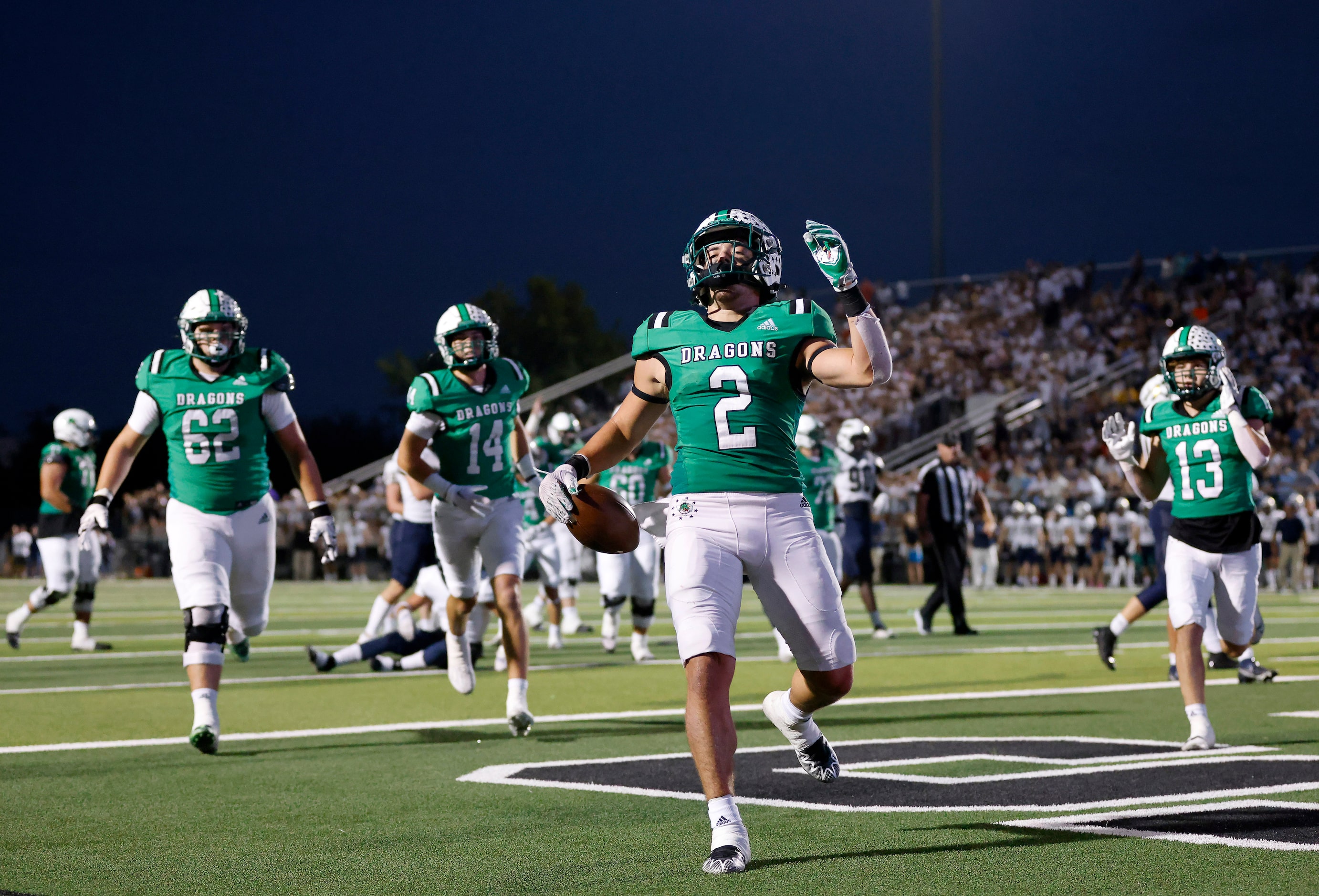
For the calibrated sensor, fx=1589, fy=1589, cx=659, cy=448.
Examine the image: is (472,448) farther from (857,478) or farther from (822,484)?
(857,478)

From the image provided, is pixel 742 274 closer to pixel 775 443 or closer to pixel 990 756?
pixel 775 443

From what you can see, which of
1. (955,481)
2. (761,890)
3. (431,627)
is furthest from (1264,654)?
(761,890)

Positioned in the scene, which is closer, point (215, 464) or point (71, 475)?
point (215, 464)

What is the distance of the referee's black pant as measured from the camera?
15742mm

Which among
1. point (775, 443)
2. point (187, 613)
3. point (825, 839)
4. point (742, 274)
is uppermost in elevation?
point (742, 274)

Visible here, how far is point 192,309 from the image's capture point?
7480 mm

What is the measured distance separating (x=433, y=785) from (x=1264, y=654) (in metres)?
8.64

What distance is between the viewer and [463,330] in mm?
8258

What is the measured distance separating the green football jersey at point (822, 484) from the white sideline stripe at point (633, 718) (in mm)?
3418

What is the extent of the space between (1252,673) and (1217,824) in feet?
18.1

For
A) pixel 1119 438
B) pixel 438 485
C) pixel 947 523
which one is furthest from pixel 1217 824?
pixel 947 523

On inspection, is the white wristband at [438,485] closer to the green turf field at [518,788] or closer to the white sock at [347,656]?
the green turf field at [518,788]

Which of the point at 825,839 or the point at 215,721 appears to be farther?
the point at 215,721

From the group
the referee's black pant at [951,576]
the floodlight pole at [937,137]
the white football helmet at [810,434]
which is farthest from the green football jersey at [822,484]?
the floodlight pole at [937,137]
